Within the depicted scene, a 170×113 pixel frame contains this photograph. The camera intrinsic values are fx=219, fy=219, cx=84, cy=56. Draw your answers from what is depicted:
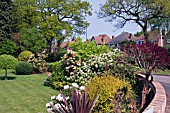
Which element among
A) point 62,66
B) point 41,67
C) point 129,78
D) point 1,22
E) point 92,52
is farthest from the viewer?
point 1,22

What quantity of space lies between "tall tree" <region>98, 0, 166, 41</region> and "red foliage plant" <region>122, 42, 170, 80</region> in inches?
747

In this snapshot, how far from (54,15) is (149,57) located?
25.3 m

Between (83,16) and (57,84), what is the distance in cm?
2332

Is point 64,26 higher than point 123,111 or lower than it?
higher

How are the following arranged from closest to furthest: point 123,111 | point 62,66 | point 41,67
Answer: point 123,111
point 62,66
point 41,67

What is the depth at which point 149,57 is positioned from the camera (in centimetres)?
619

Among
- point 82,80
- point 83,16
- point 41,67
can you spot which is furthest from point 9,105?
point 83,16

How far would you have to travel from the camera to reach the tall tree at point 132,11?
24.3 meters

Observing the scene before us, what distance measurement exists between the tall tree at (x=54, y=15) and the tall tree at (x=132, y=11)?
613cm

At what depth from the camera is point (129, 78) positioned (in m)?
7.11

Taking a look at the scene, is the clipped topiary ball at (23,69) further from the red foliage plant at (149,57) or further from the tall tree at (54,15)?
the tall tree at (54,15)

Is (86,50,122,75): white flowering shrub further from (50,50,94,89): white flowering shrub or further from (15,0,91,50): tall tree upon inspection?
(15,0,91,50): tall tree

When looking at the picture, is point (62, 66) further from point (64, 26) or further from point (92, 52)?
point (64, 26)

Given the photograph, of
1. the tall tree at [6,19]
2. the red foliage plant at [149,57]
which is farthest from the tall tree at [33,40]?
the red foliage plant at [149,57]
